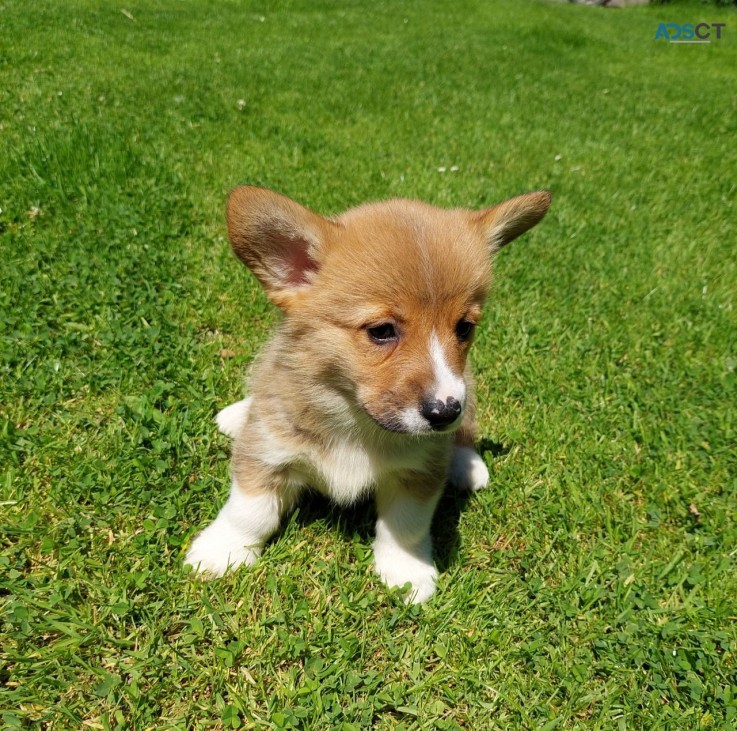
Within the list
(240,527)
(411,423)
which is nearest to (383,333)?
(411,423)

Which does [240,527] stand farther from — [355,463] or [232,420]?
[232,420]

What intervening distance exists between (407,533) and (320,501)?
1.82 feet

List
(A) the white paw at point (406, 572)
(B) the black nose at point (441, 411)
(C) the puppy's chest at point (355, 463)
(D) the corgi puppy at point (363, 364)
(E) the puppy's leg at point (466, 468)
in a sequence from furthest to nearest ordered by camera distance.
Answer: (E) the puppy's leg at point (466, 468) → (A) the white paw at point (406, 572) → (C) the puppy's chest at point (355, 463) → (D) the corgi puppy at point (363, 364) → (B) the black nose at point (441, 411)

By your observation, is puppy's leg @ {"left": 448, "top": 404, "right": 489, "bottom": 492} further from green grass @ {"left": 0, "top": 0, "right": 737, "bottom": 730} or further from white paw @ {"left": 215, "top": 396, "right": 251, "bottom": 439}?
white paw @ {"left": 215, "top": 396, "right": 251, "bottom": 439}

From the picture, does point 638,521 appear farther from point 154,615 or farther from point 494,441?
point 154,615

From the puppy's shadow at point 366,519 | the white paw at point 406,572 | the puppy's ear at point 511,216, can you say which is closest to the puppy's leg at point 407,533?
the white paw at point 406,572

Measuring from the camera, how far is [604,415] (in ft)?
11.4

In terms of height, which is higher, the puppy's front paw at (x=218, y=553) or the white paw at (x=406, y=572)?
the puppy's front paw at (x=218, y=553)

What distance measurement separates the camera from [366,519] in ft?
8.84

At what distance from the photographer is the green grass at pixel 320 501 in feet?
6.82

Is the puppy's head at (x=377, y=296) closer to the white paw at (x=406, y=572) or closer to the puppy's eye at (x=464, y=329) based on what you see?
the puppy's eye at (x=464, y=329)

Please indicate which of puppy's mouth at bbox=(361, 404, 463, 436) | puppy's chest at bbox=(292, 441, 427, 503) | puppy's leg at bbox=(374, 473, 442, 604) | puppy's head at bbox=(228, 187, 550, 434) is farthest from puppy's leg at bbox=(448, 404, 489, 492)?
puppy's mouth at bbox=(361, 404, 463, 436)

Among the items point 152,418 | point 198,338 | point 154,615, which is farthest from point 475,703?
point 198,338

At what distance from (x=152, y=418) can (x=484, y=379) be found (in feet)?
6.51
